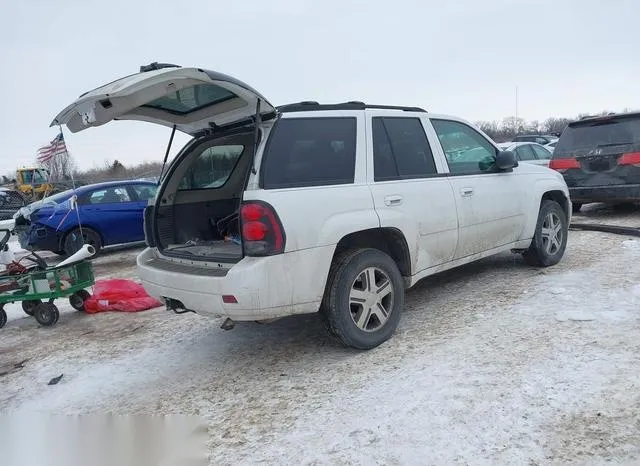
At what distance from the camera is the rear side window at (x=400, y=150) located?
4.45 metres

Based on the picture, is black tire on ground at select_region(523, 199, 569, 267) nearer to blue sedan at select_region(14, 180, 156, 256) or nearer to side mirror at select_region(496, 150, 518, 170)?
side mirror at select_region(496, 150, 518, 170)

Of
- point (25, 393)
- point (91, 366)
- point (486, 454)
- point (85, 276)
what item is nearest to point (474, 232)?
point (486, 454)

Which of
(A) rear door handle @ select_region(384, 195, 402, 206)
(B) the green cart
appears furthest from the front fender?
(B) the green cart

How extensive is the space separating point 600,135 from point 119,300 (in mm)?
8233

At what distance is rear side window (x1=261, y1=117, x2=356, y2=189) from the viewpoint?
384 cm

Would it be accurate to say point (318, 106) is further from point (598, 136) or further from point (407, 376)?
point (598, 136)

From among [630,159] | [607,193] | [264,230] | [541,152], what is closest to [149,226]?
[264,230]

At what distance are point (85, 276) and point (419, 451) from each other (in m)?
5.00

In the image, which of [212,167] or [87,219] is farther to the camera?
[87,219]

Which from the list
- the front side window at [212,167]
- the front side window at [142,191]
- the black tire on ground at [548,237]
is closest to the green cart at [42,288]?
the front side window at [212,167]

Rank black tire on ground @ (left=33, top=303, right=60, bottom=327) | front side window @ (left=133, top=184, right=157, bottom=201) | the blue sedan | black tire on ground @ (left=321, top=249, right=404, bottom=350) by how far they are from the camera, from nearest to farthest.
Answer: black tire on ground @ (left=321, top=249, right=404, bottom=350), black tire on ground @ (left=33, top=303, right=60, bottom=327), the blue sedan, front side window @ (left=133, top=184, right=157, bottom=201)

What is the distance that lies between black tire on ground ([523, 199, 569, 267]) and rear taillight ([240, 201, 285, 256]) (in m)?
3.55

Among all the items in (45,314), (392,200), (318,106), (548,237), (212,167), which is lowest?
(45,314)

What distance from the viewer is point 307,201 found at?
3.80m
